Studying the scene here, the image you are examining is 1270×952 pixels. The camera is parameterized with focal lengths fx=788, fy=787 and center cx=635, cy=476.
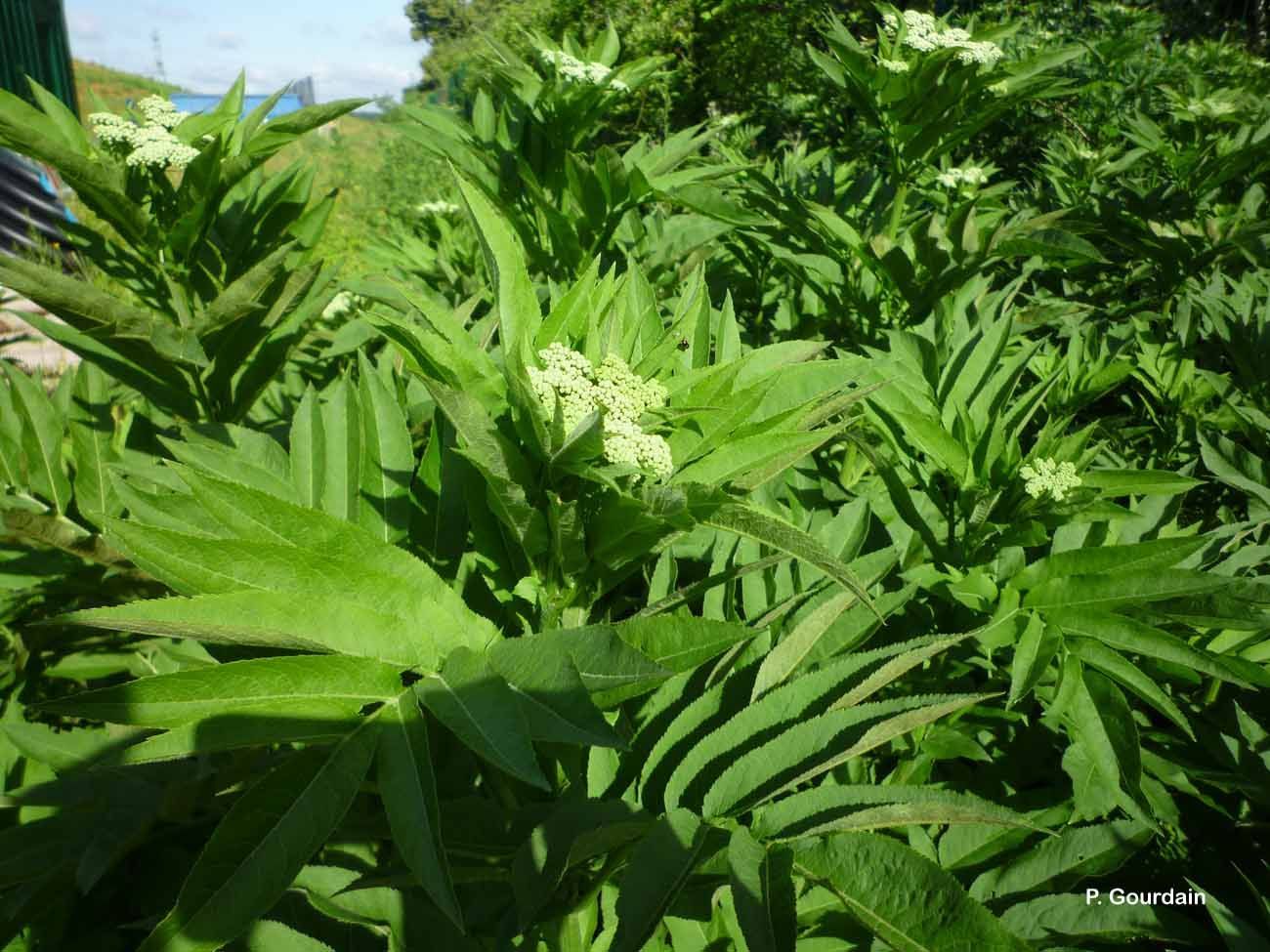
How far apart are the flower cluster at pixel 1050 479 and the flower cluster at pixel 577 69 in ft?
5.77

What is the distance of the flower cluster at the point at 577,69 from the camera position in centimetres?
249

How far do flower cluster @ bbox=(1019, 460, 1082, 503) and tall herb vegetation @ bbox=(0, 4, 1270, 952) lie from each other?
0.02m

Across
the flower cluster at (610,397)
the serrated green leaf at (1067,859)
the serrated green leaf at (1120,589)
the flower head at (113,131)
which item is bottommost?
the serrated green leaf at (1067,859)

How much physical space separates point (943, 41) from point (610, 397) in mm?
2131

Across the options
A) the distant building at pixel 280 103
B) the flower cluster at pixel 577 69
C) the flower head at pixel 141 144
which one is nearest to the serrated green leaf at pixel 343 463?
the flower head at pixel 141 144

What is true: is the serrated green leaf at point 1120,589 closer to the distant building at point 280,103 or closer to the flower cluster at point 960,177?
the flower cluster at point 960,177

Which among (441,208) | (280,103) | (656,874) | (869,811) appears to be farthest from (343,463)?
(280,103)

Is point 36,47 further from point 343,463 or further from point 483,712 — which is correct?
point 483,712

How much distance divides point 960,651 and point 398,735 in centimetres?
126

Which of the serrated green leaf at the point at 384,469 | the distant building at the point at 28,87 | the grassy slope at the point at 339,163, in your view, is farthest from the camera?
the grassy slope at the point at 339,163

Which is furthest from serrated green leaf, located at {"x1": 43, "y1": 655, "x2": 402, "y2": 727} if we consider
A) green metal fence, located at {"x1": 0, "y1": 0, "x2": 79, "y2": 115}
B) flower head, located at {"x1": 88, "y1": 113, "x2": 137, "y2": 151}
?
green metal fence, located at {"x1": 0, "y1": 0, "x2": 79, "y2": 115}

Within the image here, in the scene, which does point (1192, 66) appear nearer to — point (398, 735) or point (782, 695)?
point (782, 695)

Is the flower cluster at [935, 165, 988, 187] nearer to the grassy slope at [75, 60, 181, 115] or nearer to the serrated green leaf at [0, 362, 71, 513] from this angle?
the serrated green leaf at [0, 362, 71, 513]

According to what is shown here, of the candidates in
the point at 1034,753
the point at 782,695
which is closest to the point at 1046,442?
the point at 1034,753
